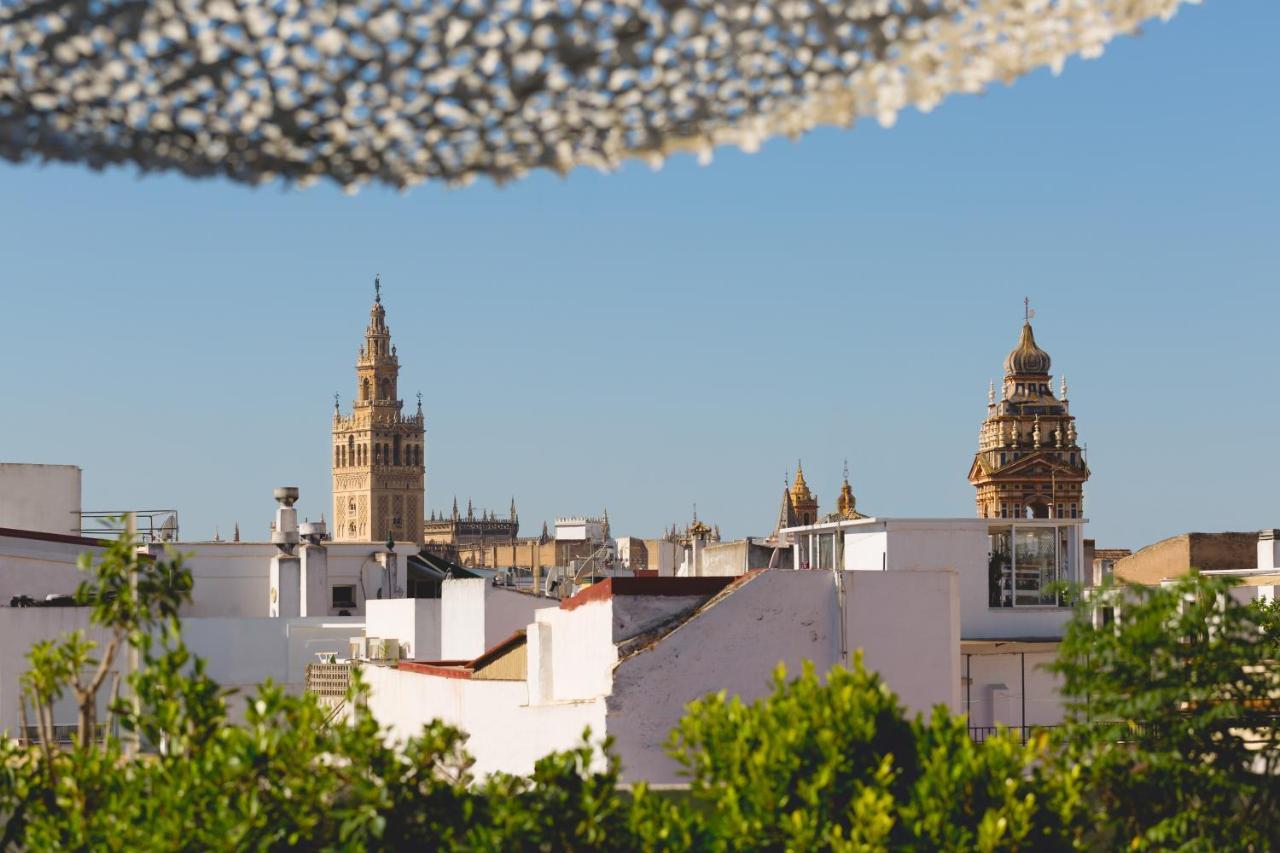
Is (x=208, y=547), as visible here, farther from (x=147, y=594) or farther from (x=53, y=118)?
(x=53, y=118)

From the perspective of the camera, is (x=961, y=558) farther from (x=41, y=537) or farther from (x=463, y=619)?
(x=41, y=537)

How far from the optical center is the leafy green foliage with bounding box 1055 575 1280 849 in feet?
29.8

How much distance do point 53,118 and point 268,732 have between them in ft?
9.92

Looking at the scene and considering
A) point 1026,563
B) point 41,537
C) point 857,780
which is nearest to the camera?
point 857,780

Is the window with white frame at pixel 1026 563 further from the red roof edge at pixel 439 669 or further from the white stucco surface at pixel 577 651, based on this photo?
the white stucco surface at pixel 577 651

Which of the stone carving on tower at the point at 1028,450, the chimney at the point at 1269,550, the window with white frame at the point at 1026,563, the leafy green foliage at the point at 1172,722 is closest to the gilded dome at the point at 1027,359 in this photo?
the stone carving on tower at the point at 1028,450

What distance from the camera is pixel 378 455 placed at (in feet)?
599

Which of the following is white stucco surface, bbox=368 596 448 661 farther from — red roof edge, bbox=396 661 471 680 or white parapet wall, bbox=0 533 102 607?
red roof edge, bbox=396 661 471 680

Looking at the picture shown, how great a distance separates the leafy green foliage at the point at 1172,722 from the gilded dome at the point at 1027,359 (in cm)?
9615

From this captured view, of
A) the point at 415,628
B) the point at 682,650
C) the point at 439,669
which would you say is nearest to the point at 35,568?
the point at 415,628

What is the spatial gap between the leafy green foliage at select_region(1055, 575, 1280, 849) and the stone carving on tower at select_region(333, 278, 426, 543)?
173 m

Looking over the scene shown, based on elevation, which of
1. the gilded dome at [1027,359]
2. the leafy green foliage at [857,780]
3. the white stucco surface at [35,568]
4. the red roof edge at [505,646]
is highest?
the gilded dome at [1027,359]

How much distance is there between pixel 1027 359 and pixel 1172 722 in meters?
96.8

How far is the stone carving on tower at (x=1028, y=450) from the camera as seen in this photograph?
318 ft
